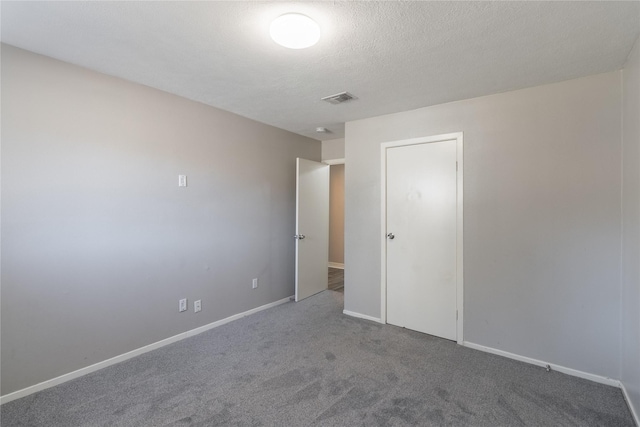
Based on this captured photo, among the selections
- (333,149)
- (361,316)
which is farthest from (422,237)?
(333,149)

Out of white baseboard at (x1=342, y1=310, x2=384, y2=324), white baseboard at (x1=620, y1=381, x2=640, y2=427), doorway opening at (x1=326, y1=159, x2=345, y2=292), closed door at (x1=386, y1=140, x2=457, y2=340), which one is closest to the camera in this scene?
white baseboard at (x1=620, y1=381, x2=640, y2=427)

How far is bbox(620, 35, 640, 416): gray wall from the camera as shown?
184 cm

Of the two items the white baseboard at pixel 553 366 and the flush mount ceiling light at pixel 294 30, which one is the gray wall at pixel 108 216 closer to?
the flush mount ceiling light at pixel 294 30

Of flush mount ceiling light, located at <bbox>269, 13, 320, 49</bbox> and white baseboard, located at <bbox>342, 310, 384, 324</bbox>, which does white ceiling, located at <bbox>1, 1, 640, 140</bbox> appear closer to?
flush mount ceiling light, located at <bbox>269, 13, 320, 49</bbox>

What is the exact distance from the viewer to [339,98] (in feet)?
9.24

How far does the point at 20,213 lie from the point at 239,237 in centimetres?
186

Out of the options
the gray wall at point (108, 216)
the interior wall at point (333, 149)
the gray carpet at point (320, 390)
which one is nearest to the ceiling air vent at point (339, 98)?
the gray wall at point (108, 216)

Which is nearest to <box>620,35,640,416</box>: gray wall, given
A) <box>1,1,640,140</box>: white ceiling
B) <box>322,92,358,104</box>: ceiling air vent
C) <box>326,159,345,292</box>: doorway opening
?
<box>1,1,640,140</box>: white ceiling

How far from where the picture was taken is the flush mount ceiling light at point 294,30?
162 centimetres

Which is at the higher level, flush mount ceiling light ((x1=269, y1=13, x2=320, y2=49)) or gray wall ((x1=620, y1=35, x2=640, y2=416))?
flush mount ceiling light ((x1=269, y1=13, x2=320, y2=49))

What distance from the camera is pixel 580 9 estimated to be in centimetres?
156

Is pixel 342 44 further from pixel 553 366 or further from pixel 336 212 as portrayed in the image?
pixel 336 212

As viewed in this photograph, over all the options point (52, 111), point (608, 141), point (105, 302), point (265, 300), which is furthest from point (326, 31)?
point (265, 300)

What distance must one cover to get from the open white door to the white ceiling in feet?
5.05
